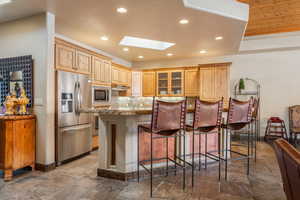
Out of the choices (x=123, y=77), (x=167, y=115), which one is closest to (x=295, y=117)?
(x=167, y=115)

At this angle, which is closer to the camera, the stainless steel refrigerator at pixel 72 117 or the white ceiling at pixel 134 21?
the white ceiling at pixel 134 21

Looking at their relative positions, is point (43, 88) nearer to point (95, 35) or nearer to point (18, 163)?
point (18, 163)

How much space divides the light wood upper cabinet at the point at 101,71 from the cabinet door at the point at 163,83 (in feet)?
6.32

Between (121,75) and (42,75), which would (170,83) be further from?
(42,75)

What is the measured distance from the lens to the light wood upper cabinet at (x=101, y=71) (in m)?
4.35

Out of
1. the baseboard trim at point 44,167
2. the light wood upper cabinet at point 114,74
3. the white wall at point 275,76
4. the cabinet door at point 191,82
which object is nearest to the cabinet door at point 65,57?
the light wood upper cabinet at point 114,74

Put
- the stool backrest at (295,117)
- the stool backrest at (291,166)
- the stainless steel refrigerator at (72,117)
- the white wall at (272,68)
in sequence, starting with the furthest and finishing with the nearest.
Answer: the white wall at (272,68), the stool backrest at (295,117), the stainless steel refrigerator at (72,117), the stool backrest at (291,166)

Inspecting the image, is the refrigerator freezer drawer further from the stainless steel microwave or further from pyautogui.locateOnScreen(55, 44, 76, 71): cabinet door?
pyautogui.locateOnScreen(55, 44, 76, 71): cabinet door

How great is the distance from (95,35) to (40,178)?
2.84 metres

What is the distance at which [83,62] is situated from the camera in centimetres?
401

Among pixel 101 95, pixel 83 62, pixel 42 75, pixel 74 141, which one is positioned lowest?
pixel 74 141

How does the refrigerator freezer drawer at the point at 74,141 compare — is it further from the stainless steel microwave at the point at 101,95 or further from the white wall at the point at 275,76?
the white wall at the point at 275,76

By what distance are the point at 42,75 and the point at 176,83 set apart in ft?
13.2

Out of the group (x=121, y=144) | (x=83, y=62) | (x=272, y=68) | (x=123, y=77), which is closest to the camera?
(x=121, y=144)
